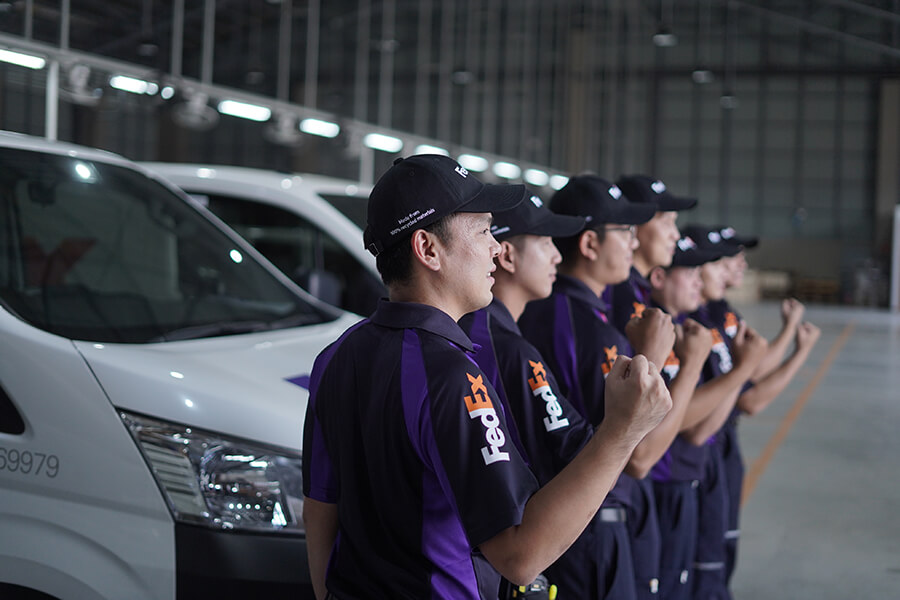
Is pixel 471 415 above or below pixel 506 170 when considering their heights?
below

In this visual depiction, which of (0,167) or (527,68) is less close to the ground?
(527,68)

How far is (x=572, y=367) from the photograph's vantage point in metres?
2.62

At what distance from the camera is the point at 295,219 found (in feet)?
18.1

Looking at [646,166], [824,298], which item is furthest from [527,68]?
[824,298]

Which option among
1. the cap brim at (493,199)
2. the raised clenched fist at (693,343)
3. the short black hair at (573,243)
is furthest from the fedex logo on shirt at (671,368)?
the cap brim at (493,199)

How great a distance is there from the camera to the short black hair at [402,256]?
1.76 m

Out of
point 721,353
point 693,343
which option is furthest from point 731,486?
point 693,343

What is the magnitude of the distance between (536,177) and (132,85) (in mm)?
11834

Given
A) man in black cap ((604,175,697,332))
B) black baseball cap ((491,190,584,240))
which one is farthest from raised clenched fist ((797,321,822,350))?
black baseball cap ((491,190,584,240))

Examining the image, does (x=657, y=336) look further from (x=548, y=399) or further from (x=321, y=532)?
(x=321, y=532)

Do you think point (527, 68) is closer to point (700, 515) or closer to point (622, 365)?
point (700, 515)

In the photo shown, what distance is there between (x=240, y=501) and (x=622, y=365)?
3.84 feet

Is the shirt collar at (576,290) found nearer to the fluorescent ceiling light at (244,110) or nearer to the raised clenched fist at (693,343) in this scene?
the raised clenched fist at (693,343)

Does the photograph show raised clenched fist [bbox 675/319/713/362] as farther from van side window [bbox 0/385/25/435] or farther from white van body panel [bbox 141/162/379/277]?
white van body panel [bbox 141/162/379/277]
